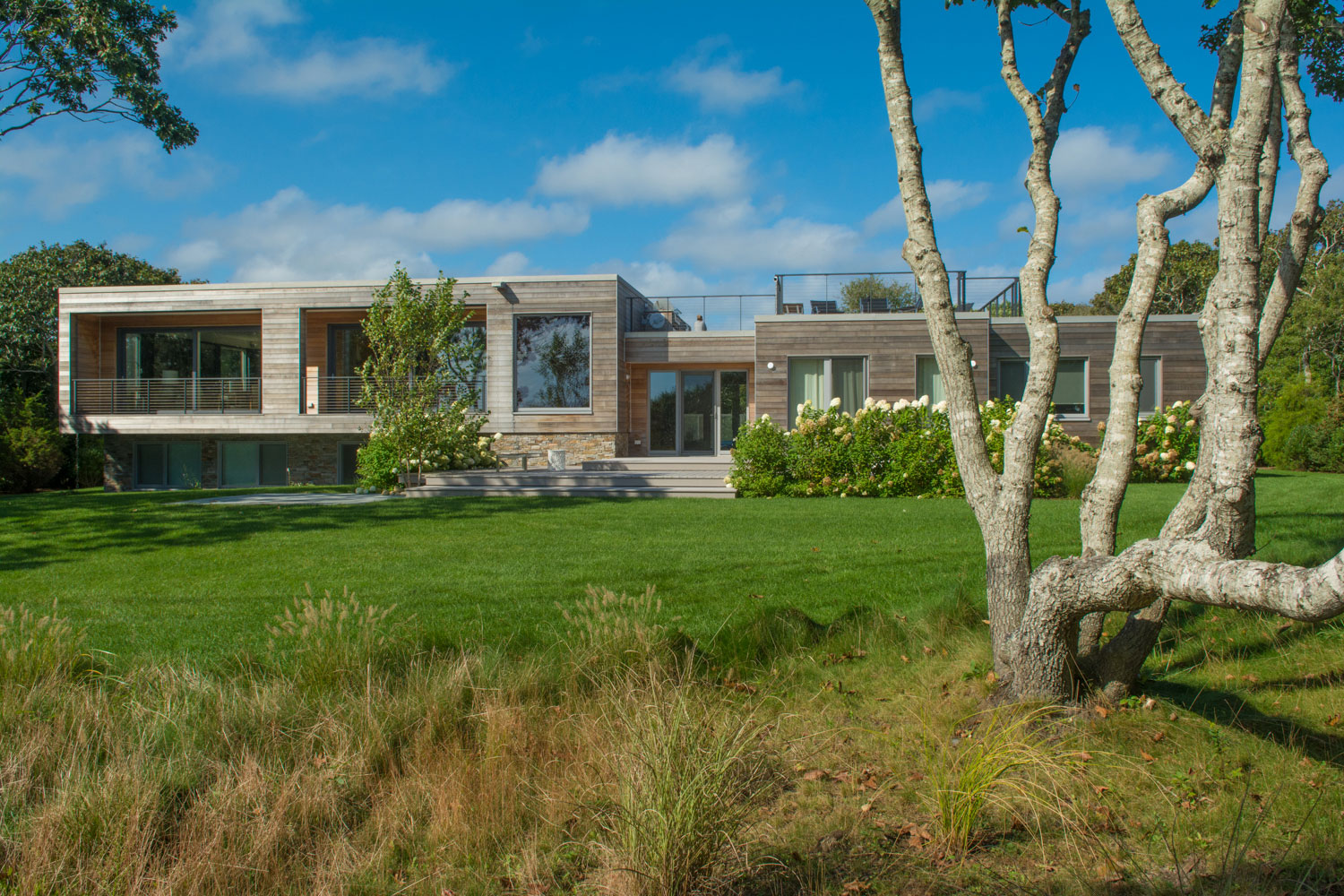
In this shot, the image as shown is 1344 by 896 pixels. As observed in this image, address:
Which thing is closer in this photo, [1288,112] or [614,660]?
[614,660]

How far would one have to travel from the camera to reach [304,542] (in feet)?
25.5

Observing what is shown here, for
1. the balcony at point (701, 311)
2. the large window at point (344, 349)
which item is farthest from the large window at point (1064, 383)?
the large window at point (344, 349)

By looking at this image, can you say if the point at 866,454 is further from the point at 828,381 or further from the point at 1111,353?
the point at 1111,353

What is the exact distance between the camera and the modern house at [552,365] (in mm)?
17656

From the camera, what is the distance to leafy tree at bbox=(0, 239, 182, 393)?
78.9ft

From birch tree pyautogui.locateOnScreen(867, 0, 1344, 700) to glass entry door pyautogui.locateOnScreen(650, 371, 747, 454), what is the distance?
15.3 meters

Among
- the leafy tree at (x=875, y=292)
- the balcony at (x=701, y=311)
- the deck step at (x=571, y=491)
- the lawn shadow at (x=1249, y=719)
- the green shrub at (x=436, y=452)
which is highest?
the leafy tree at (x=875, y=292)

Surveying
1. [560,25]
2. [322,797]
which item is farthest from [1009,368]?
[322,797]

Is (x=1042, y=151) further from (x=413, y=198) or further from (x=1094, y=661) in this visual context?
(x=413, y=198)

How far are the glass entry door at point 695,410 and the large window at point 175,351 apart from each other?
10.6 meters

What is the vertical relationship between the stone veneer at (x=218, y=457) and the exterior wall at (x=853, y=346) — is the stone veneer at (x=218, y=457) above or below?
below

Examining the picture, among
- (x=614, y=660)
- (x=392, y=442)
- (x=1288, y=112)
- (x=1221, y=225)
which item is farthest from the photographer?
(x=392, y=442)

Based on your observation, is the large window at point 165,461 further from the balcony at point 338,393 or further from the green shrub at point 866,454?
the green shrub at point 866,454

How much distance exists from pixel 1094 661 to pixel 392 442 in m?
12.8
